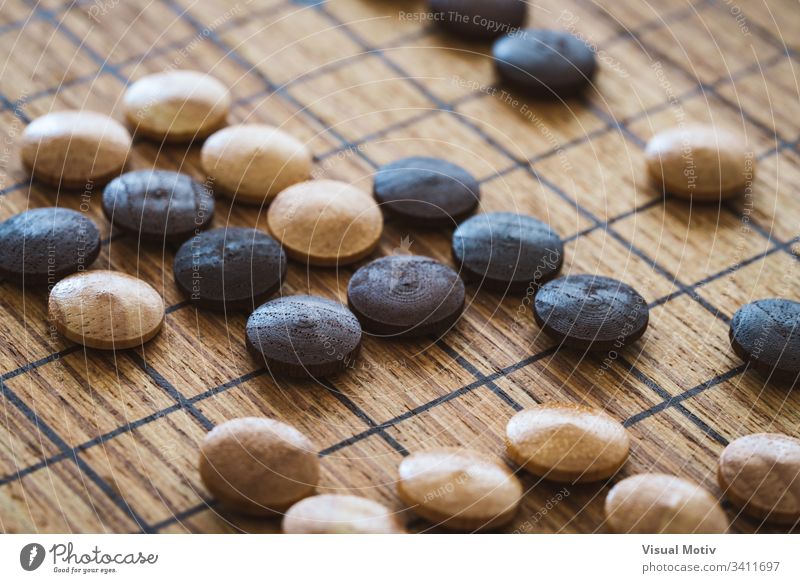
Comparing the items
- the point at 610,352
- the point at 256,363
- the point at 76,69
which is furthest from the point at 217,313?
the point at 76,69

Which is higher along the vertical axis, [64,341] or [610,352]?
[610,352]

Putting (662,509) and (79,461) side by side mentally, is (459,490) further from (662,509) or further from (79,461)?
(79,461)

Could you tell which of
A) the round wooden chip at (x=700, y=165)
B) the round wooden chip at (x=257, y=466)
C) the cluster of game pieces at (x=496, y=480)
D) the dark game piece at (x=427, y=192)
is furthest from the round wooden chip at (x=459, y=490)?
the round wooden chip at (x=700, y=165)

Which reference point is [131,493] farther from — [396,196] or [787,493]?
[787,493]

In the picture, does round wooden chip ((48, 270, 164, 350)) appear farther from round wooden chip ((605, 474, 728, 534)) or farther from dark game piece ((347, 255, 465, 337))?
round wooden chip ((605, 474, 728, 534))

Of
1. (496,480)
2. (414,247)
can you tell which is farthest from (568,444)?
(414,247)

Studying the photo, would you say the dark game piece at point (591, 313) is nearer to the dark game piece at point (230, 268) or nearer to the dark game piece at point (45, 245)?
the dark game piece at point (230, 268)

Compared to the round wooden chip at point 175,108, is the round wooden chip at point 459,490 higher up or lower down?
lower down
